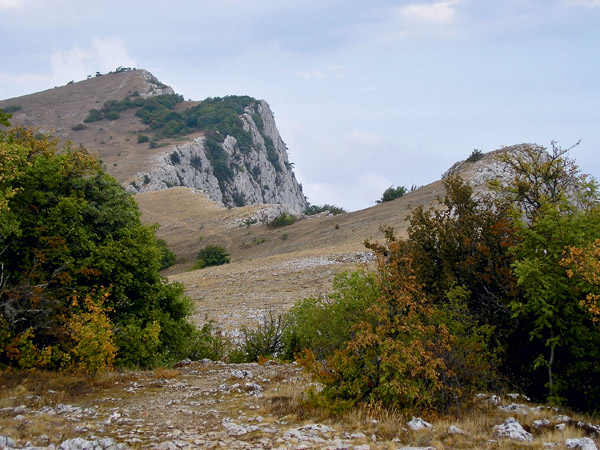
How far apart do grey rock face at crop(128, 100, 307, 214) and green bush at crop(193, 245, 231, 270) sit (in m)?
34.8

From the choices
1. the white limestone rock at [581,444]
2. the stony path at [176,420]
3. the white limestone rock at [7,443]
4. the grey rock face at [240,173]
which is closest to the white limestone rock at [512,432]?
the white limestone rock at [581,444]

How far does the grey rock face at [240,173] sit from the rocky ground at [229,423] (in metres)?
64.6

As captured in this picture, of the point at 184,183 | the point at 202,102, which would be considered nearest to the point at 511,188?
the point at 184,183

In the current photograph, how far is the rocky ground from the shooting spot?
20.8 ft

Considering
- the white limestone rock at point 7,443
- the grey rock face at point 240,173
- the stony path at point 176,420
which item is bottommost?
the stony path at point 176,420

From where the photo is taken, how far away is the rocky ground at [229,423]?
6336 millimetres

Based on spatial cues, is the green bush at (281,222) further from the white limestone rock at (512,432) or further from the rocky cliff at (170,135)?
the white limestone rock at (512,432)

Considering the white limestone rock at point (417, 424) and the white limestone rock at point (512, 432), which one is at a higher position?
the white limestone rock at point (417, 424)

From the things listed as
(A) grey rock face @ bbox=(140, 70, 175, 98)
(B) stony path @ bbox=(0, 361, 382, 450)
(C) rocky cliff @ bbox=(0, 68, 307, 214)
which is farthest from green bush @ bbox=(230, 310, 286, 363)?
(A) grey rock face @ bbox=(140, 70, 175, 98)

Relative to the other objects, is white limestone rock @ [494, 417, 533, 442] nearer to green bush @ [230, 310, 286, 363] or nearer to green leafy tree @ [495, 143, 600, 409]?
green leafy tree @ [495, 143, 600, 409]

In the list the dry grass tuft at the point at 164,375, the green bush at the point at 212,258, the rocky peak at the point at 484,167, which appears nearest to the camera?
the dry grass tuft at the point at 164,375

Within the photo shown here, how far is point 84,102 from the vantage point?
136 meters

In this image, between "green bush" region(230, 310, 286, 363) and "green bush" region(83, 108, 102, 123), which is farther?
"green bush" region(83, 108, 102, 123)

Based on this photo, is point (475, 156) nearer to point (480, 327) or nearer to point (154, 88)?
point (480, 327)
